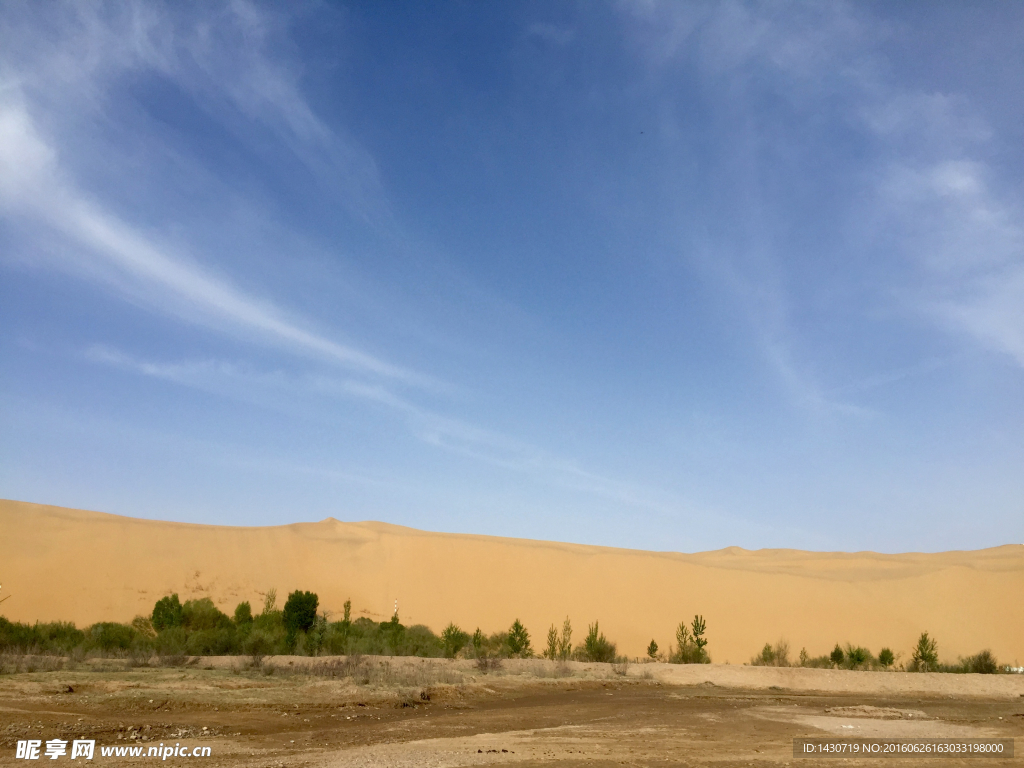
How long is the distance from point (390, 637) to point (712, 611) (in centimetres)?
2436

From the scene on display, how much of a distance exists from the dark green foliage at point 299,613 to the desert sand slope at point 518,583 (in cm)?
1346

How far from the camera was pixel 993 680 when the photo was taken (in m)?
21.3

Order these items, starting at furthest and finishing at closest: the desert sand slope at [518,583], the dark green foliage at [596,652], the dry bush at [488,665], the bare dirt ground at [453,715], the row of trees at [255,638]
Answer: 1. the desert sand slope at [518,583]
2. the dark green foliage at [596,652]
3. the row of trees at [255,638]
4. the dry bush at [488,665]
5. the bare dirt ground at [453,715]

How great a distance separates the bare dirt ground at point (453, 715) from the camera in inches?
333

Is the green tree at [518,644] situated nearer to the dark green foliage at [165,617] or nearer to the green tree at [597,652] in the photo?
the green tree at [597,652]

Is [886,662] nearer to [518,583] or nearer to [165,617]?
[518,583]

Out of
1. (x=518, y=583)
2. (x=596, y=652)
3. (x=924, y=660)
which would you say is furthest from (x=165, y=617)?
(x=924, y=660)

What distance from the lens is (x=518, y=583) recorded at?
154 feet

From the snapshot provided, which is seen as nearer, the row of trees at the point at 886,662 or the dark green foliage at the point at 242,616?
the row of trees at the point at 886,662

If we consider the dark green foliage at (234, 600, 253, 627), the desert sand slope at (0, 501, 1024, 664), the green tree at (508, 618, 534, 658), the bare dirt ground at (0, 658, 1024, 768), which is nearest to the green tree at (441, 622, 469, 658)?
the green tree at (508, 618, 534, 658)

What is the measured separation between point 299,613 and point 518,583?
2366 cm

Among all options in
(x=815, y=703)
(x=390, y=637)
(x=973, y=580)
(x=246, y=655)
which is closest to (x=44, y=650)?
(x=246, y=655)

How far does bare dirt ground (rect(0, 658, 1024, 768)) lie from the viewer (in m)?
8.45

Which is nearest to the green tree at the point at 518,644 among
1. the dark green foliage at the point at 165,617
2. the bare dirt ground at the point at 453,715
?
the bare dirt ground at the point at 453,715
